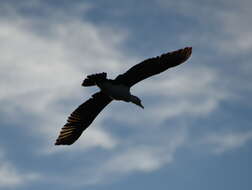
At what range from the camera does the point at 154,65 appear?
528 inches

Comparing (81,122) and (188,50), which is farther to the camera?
(81,122)

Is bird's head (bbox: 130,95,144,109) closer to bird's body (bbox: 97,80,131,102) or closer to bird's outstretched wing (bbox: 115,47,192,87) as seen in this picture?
bird's body (bbox: 97,80,131,102)

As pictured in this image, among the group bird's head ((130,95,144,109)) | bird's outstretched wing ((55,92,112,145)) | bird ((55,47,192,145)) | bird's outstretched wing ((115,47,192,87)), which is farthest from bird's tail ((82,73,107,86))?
bird's head ((130,95,144,109))

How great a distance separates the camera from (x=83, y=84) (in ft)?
44.6

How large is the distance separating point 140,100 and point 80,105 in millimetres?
1698

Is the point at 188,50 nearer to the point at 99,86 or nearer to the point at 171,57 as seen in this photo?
the point at 171,57

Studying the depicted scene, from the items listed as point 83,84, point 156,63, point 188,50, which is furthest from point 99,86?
point 188,50

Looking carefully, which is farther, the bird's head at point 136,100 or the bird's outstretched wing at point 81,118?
the bird's outstretched wing at point 81,118

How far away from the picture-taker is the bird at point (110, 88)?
1346 centimetres

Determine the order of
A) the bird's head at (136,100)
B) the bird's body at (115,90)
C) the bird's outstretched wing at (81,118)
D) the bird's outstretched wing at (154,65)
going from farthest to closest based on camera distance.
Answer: the bird's outstretched wing at (81,118)
the bird's head at (136,100)
the bird's body at (115,90)
the bird's outstretched wing at (154,65)

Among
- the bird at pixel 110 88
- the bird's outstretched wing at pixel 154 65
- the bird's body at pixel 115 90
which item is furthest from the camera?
the bird's body at pixel 115 90

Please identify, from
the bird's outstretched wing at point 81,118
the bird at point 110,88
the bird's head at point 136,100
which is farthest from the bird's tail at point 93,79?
the bird's head at point 136,100

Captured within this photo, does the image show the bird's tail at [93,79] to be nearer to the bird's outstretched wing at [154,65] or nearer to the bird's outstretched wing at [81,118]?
the bird's outstretched wing at [154,65]

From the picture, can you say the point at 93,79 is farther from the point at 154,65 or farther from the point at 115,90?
the point at 154,65
